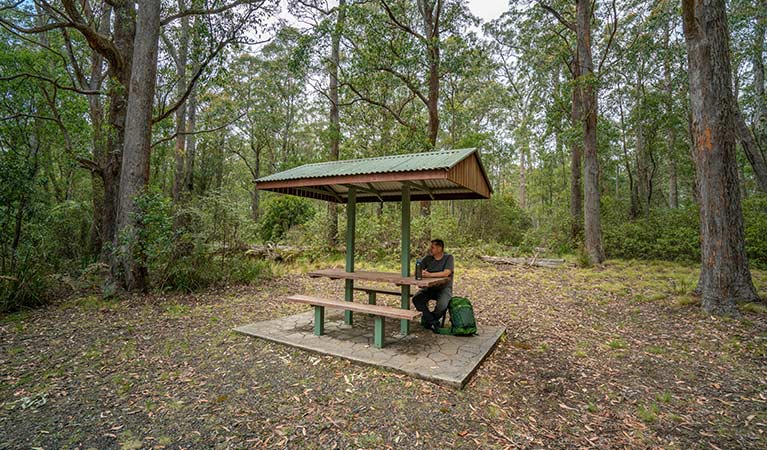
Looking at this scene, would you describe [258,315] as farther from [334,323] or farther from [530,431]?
[530,431]

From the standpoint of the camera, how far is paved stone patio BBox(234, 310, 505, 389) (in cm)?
356

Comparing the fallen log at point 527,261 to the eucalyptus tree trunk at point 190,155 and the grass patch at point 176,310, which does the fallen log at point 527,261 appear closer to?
the grass patch at point 176,310

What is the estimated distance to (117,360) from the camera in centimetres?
388

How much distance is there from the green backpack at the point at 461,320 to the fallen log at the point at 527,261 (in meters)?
7.64

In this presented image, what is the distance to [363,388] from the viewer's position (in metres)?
3.28

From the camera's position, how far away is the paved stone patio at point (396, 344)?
3.56 metres

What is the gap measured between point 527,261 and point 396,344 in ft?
28.1

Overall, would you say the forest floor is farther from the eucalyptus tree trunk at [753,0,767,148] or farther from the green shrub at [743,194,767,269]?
the eucalyptus tree trunk at [753,0,767,148]

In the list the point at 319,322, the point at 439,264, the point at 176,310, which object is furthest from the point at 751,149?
the point at 176,310

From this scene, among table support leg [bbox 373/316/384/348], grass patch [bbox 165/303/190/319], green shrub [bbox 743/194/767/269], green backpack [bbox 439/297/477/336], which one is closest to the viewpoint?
table support leg [bbox 373/316/384/348]

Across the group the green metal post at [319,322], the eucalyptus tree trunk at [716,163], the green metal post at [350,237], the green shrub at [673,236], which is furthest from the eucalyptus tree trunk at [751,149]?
the green metal post at [319,322]

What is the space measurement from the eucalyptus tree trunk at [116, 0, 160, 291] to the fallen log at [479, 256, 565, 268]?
10044 mm

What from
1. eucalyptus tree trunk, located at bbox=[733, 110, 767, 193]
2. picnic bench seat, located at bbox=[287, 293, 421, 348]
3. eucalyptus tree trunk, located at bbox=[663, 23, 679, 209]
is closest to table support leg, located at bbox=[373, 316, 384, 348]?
picnic bench seat, located at bbox=[287, 293, 421, 348]

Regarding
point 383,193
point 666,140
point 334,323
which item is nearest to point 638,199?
point 666,140
